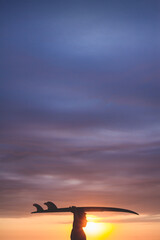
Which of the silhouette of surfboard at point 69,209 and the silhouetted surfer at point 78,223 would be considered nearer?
the silhouetted surfer at point 78,223

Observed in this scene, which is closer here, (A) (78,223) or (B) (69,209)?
(A) (78,223)

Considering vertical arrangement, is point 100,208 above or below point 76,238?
above

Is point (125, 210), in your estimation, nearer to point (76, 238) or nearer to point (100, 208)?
point (100, 208)

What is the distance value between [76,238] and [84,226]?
1088 millimetres

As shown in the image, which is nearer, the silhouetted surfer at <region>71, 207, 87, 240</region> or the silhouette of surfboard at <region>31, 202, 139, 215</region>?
the silhouetted surfer at <region>71, 207, 87, 240</region>

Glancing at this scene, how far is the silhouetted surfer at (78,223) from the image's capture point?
90.4 feet

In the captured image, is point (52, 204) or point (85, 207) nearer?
point (85, 207)

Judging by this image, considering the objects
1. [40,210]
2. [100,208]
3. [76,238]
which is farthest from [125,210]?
[40,210]

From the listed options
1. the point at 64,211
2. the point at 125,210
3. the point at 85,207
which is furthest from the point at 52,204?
the point at 125,210

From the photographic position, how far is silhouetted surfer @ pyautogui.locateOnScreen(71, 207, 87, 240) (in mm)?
27547

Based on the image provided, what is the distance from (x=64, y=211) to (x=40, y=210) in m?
2.91

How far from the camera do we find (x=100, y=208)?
2791 cm

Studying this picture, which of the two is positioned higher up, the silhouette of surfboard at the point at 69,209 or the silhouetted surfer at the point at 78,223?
the silhouette of surfboard at the point at 69,209

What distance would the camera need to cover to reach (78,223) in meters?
27.8
